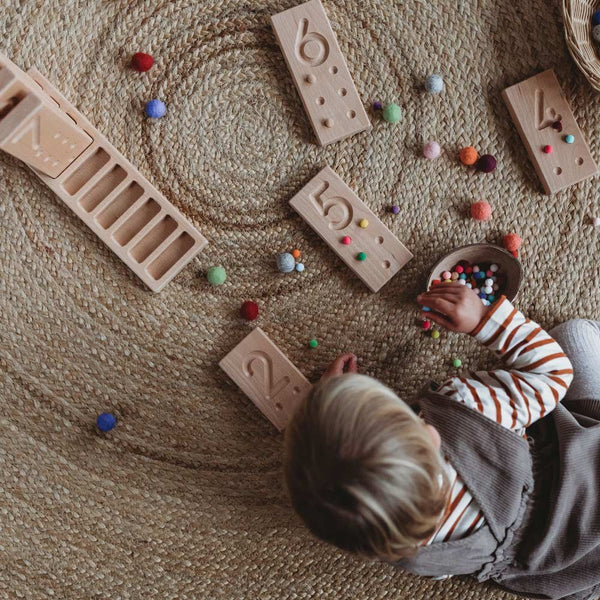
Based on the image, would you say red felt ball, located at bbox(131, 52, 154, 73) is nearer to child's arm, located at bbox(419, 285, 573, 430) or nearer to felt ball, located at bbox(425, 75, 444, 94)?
felt ball, located at bbox(425, 75, 444, 94)

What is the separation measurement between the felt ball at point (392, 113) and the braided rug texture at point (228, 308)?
2cm

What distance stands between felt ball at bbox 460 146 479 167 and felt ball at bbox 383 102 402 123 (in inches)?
4.2

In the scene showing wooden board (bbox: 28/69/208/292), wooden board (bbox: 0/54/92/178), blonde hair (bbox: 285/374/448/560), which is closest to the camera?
blonde hair (bbox: 285/374/448/560)

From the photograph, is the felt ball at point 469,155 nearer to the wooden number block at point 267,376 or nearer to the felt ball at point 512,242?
the felt ball at point 512,242

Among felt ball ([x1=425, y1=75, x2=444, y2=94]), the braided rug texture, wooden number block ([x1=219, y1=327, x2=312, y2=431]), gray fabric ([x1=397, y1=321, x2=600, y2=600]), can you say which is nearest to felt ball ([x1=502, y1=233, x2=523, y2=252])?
the braided rug texture

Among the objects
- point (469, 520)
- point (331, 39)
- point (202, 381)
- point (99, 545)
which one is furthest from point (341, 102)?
point (99, 545)

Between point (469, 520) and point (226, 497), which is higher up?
point (226, 497)

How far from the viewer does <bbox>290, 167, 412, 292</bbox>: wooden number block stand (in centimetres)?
86

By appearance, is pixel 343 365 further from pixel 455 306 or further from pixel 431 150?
pixel 431 150

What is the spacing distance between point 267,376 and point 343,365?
11 cm

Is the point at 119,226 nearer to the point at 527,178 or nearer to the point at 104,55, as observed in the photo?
the point at 104,55

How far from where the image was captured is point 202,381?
2.90ft

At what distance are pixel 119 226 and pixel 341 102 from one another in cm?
36

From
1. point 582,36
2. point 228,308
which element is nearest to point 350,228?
point 228,308
